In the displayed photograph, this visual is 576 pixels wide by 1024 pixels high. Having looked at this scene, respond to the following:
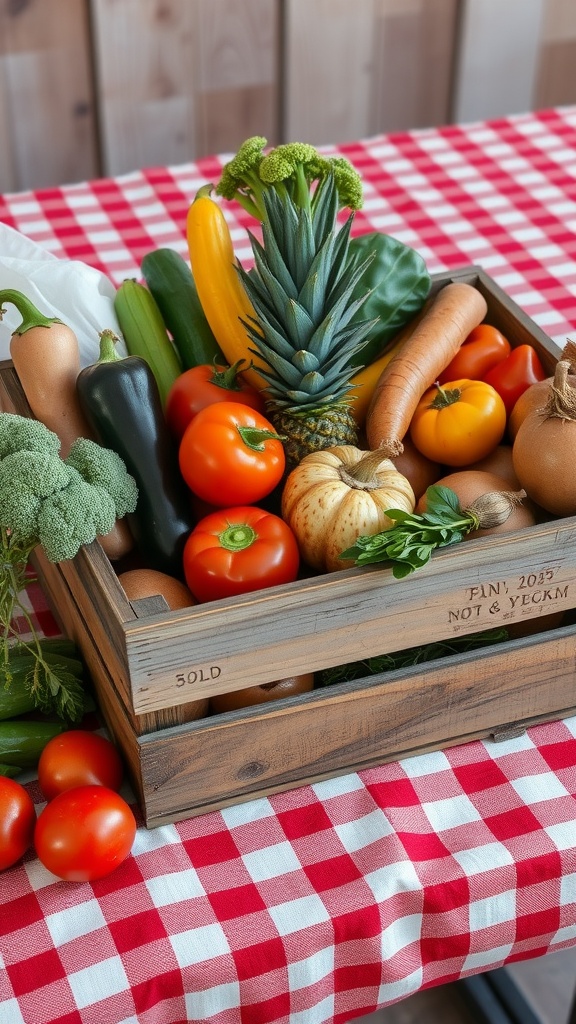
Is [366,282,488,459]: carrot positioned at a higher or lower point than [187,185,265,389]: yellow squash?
lower

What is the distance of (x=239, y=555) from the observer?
0.94 m

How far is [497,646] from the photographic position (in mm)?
975

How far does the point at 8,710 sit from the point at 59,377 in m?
0.30

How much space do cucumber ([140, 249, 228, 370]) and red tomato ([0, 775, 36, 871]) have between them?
47 centimetres

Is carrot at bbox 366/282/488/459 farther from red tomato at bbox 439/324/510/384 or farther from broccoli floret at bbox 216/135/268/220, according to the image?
broccoli floret at bbox 216/135/268/220

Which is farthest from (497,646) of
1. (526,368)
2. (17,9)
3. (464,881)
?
(17,9)

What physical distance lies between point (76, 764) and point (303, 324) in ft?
1.44

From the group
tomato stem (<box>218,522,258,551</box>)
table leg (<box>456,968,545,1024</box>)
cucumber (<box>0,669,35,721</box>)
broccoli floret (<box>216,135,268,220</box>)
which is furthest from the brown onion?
table leg (<box>456,968,545,1024</box>)

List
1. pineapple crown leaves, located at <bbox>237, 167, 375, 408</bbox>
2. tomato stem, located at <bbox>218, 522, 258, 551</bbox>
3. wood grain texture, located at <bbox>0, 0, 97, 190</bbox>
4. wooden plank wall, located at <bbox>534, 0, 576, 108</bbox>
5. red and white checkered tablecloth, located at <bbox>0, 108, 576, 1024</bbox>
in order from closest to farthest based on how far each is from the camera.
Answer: red and white checkered tablecloth, located at <bbox>0, 108, 576, 1024</bbox>, tomato stem, located at <bbox>218, 522, 258, 551</bbox>, pineapple crown leaves, located at <bbox>237, 167, 375, 408</bbox>, wood grain texture, located at <bbox>0, 0, 97, 190</bbox>, wooden plank wall, located at <bbox>534, 0, 576, 108</bbox>

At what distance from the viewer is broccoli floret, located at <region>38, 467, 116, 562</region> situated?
89cm

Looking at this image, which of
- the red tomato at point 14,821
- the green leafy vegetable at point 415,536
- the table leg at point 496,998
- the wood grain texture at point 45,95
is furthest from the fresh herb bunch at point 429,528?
the wood grain texture at point 45,95

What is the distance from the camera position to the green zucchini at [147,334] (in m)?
1.18

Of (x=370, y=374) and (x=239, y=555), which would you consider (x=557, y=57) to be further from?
(x=239, y=555)

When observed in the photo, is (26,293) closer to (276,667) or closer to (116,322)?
(116,322)
